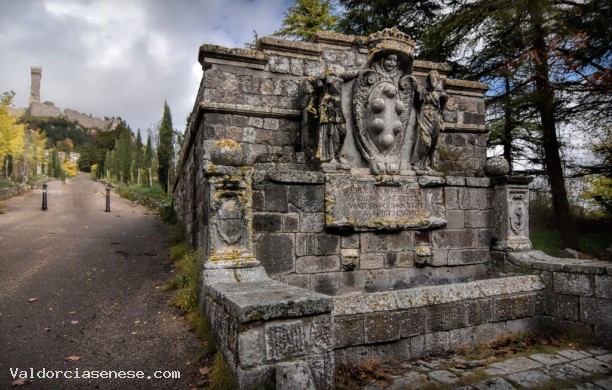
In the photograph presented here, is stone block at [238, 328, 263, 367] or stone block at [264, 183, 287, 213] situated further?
stone block at [264, 183, 287, 213]

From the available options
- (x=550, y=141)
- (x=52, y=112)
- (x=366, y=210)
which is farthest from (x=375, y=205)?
(x=52, y=112)

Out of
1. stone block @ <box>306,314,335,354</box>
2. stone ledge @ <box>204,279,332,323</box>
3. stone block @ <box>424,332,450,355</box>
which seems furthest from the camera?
stone block @ <box>424,332,450,355</box>

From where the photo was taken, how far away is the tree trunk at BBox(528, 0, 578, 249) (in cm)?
954

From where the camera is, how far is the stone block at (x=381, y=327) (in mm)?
3553

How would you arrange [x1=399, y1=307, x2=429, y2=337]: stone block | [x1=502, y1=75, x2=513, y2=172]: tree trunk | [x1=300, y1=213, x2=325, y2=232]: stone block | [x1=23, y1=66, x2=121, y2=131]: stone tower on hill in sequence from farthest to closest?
[x1=23, y1=66, x2=121, y2=131]: stone tower on hill → [x1=502, y1=75, x2=513, y2=172]: tree trunk → [x1=300, y1=213, x2=325, y2=232]: stone block → [x1=399, y1=307, x2=429, y2=337]: stone block

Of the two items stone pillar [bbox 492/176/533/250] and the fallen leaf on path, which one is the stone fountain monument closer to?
stone pillar [bbox 492/176/533/250]

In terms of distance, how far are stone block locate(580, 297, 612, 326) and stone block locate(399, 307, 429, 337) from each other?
2103mm

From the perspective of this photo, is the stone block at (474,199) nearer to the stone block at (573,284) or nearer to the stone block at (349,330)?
the stone block at (573,284)

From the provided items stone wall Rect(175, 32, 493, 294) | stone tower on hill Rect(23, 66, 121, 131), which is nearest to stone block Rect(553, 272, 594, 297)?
stone wall Rect(175, 32, 493, 294)

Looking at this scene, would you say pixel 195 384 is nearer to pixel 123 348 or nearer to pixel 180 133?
pixel 123 348

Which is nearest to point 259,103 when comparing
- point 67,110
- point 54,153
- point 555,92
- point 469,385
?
point 469,385

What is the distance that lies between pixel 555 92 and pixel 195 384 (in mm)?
10000

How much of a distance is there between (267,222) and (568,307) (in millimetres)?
3662

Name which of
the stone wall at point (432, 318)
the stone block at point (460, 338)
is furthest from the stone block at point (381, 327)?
A: the stone block at point (460, 338)
